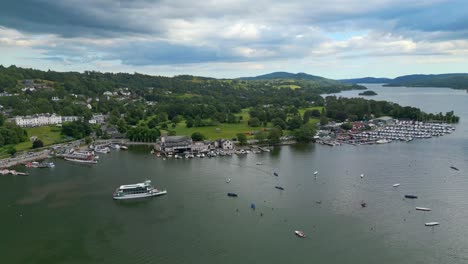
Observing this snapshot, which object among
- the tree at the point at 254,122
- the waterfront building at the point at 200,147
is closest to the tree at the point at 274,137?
the waterfront building at the point at 200,147

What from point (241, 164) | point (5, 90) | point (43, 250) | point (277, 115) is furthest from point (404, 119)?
point (5, 90)

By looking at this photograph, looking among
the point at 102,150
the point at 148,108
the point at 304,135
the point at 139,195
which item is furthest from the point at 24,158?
the point at 148,108

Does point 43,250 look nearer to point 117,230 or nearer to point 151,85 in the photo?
point 117,230

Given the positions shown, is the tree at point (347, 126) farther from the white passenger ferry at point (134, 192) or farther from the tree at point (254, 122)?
the white passenger ferry at point (134, 192)

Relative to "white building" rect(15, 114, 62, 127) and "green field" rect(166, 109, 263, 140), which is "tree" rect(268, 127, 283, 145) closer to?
"green field" rect(166, 109, 263, 140)

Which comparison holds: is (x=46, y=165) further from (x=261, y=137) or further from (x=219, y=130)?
(x=219, y=130)

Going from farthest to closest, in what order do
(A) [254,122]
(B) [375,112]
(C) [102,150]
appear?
(B) [375,112] < (A) [254,122] < (C) [102,150]
